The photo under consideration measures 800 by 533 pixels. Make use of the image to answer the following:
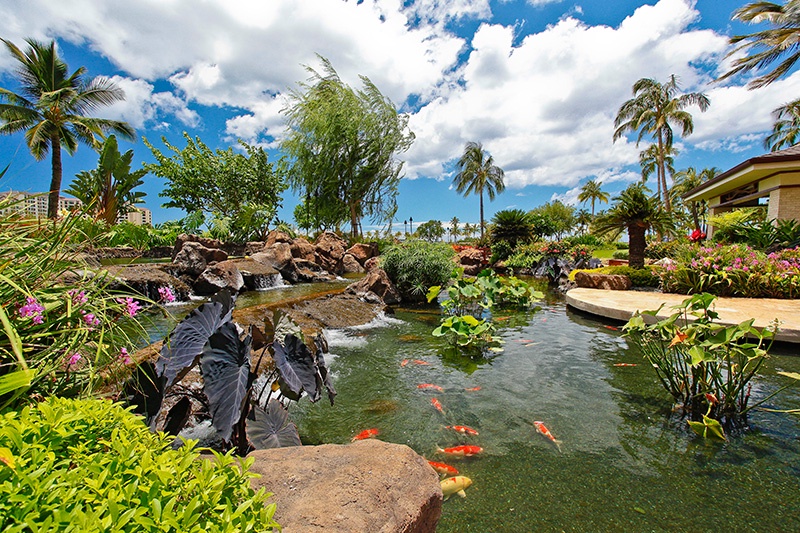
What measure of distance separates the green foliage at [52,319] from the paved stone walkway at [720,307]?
6.07 metres

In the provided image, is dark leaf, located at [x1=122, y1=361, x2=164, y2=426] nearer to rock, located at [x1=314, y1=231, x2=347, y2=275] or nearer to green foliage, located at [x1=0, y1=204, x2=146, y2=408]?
green foliage, located at [x1=0, y1=204, x2=146, y2=408]

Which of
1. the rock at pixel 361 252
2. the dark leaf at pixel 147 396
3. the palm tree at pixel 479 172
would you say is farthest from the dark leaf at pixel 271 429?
the palm tree at pixel 479 172

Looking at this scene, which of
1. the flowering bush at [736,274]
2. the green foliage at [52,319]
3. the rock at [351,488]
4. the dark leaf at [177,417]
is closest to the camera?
the rock at [351,488]

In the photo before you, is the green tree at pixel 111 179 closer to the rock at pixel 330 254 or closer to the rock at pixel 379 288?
the rock at pixel 330 254

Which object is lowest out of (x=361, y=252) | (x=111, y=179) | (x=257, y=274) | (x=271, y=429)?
(x=271, y=429)

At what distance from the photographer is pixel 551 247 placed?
17.9m

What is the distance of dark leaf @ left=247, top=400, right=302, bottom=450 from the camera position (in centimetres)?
231

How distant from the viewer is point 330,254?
61.8 ft

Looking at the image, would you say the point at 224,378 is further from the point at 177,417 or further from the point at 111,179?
the point at 111,179

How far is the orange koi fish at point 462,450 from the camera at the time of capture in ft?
9.84

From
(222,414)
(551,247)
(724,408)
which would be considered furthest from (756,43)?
(222,414)

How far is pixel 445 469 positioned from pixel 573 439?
125 centimetres

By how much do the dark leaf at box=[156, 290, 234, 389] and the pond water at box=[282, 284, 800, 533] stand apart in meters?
1.45

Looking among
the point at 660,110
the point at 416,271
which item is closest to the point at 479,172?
the point at 660,110
